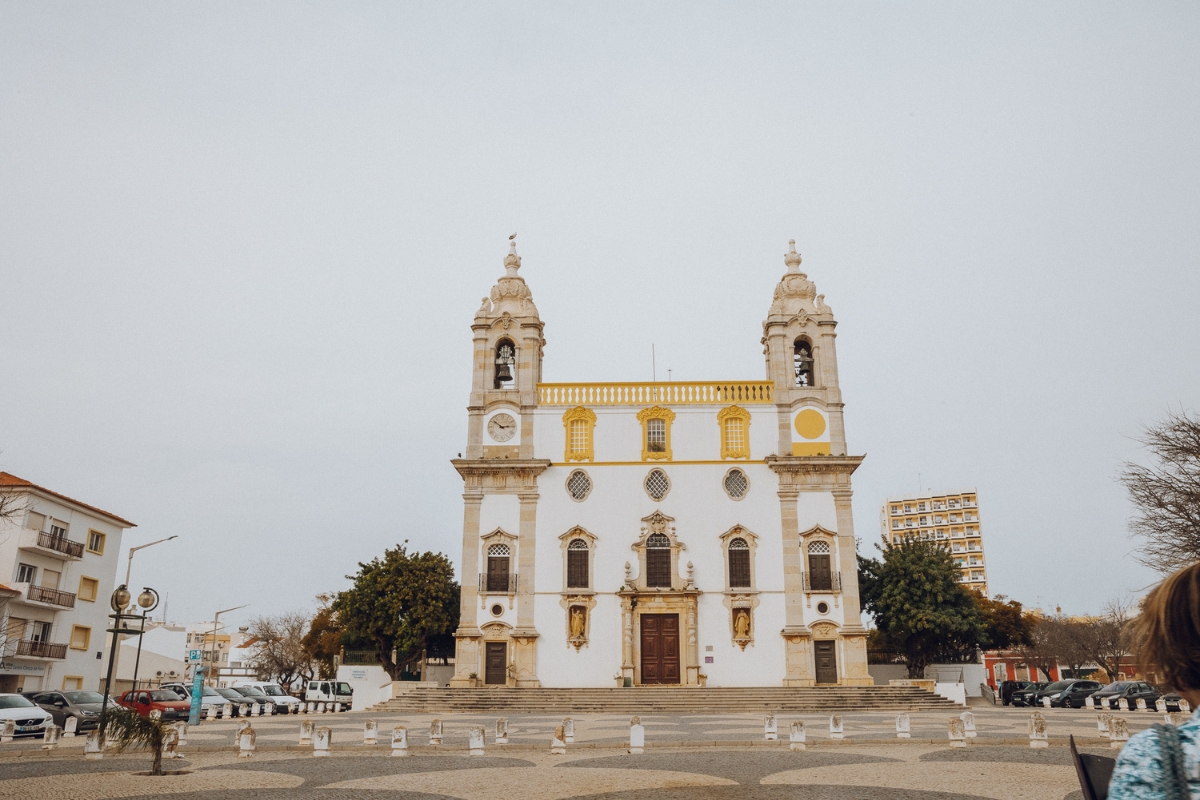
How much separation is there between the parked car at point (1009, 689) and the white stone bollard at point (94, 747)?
113 ft

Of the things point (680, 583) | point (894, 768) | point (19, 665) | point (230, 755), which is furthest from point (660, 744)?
point (19, 665)

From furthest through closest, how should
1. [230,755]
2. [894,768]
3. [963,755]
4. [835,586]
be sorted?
1. [835,586]
2. [230,755]
3. [963,755]
4. [894,768]

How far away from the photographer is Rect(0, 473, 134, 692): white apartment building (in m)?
37.5

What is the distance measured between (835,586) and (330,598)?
40.7 m

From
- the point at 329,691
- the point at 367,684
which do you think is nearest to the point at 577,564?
the point at 367,684

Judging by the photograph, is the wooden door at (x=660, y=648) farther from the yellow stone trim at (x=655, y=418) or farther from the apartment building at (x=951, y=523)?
the apartment building at (x=951, y=523)

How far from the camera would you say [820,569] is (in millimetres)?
35938

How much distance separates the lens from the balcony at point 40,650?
122ft

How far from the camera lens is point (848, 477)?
3678 cm

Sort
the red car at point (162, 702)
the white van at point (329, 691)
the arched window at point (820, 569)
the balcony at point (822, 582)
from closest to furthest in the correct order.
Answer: the red car at point (162, 702) → the balcony at point (822, 582) → the arched window at point (820, 569) → the white van at point (329, 691)

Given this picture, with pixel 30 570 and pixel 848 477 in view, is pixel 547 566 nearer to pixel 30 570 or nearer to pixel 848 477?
pixel 848 477

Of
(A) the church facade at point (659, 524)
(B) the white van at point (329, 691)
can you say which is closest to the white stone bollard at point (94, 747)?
(A) the church facade at point (659, 524)

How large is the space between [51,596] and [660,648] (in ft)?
86.4

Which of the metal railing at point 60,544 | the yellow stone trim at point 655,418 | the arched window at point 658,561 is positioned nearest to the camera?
the arched window at point 658,561
